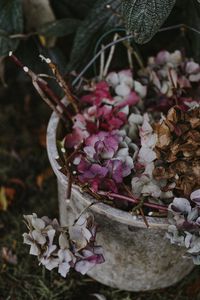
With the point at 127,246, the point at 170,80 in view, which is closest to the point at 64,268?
the point at 127,246

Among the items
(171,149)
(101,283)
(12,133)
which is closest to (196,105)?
(171,149)

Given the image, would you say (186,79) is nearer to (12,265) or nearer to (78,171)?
(78,171)

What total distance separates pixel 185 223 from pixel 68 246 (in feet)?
0.69

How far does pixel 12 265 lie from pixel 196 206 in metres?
0.57

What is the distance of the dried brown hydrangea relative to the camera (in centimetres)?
96

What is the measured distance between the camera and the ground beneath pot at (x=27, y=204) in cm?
127

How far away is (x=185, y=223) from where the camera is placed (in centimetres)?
93

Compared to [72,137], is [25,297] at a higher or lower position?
lower

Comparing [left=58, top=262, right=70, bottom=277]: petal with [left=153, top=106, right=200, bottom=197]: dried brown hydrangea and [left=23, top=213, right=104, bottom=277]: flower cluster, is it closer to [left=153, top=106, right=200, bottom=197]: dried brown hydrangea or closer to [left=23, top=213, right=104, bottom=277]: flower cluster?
[left=23, top=213, right=104, bottom=277]: flower cluster

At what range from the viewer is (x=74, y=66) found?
Answer: 1235 millimetres

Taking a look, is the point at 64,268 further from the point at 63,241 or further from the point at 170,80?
the point at 170,80

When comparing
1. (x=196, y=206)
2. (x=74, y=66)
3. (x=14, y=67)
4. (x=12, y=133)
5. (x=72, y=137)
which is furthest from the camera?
(x=12, y=133)

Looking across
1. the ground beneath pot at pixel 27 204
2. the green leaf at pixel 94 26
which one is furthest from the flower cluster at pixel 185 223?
the green leaf at pixel 94 26

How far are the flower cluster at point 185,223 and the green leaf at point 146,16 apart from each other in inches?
12.0
